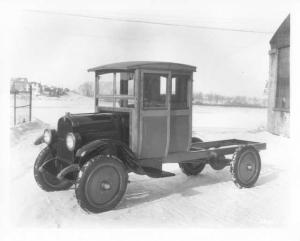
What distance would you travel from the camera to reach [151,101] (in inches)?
219

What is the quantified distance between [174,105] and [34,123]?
21.1 feet

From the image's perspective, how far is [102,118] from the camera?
5.49 m

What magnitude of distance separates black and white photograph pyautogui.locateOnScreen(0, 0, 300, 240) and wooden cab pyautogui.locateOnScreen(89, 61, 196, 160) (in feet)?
0.06

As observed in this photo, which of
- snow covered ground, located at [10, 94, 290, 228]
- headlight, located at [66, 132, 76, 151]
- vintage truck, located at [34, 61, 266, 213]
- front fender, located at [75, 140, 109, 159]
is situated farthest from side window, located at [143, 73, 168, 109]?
snow covered ground, located at [10, 94, 290, 228]

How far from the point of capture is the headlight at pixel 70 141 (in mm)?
4965

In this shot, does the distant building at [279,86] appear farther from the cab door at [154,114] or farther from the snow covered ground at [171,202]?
the cab door at [154,114]

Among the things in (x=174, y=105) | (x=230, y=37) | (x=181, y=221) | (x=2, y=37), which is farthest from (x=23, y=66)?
(x=230, y=37)

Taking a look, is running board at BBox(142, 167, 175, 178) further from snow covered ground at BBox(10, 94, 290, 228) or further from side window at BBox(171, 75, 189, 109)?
side window at BBox(171, 75, 189, 109)

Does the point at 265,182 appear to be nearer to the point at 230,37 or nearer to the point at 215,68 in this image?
the point at 230,37

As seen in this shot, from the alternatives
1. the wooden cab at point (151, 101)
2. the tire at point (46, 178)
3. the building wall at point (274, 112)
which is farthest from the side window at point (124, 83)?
the building wall at point (274, 112)

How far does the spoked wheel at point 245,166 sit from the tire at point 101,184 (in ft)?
7.48

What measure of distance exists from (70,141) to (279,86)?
27.3 feet

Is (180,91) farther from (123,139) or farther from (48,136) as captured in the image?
(48,136)

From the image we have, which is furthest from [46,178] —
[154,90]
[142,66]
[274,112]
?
[274,112]
